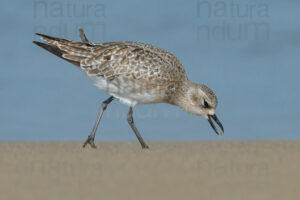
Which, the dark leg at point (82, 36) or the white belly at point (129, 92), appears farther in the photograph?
the dark leg at point (82, 36)

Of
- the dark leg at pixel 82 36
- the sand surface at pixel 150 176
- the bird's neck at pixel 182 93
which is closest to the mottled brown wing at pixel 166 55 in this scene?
the bird's neck at pixel 182 93

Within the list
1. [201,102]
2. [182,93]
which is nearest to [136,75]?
[182,93]

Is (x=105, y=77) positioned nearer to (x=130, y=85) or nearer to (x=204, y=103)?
(x=130, y=85)

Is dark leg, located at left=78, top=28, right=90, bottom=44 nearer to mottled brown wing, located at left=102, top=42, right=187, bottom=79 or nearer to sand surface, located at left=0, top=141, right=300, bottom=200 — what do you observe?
mottled brown wing, located at left=102, top=42, right=187, bottom=79

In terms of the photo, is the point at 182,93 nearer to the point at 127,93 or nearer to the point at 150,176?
the point at 127,93

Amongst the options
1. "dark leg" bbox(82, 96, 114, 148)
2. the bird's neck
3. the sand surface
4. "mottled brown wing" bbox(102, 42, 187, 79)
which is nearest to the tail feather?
"mottled brown wing" bbox(102, 42, 187, 79)

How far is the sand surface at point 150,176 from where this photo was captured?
5.40 metres

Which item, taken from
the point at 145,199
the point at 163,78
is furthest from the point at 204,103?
the point at 145,199

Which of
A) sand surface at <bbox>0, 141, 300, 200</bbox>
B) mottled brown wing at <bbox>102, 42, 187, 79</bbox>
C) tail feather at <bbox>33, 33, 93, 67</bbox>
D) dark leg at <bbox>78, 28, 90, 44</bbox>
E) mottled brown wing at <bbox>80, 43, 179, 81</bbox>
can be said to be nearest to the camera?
sand surface at <bbox>0, 141, 300, 200</bbox>

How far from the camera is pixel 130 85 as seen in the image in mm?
10875

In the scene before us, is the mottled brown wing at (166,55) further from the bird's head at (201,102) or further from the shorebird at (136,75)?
the bird's head at (201,102)

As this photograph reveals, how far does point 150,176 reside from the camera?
21.4ft

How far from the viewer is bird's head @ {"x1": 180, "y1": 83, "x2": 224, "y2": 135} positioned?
35.8 feet

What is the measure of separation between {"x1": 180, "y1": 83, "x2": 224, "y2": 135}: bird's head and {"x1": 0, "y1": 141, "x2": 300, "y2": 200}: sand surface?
2.03 metres
